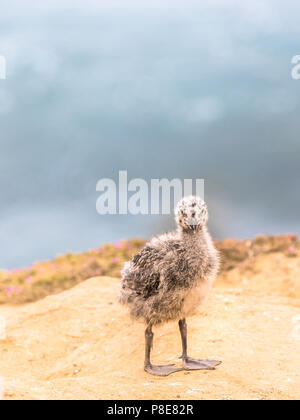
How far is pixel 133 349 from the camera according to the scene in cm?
914

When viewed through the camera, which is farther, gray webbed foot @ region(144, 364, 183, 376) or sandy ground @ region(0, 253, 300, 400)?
gray webbed foot @ region(144, 364, 183, 376)

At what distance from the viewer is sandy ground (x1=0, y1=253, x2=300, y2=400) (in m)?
6.64

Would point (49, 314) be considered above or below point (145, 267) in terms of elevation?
below

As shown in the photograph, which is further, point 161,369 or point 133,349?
point 133,349

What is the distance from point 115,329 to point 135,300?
296 centimetres

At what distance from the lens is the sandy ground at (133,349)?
6645mm

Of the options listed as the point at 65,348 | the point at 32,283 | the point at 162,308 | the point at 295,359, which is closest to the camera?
the point at 162,308

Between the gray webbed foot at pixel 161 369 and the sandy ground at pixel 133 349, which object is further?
the gray webbed foot at pixel 161 369

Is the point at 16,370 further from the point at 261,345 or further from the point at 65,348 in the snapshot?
the point at 261,345

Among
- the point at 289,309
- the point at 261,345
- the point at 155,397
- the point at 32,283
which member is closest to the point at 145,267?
the point at 155,397

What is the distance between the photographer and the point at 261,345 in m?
8.88

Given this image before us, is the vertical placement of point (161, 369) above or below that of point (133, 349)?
below
